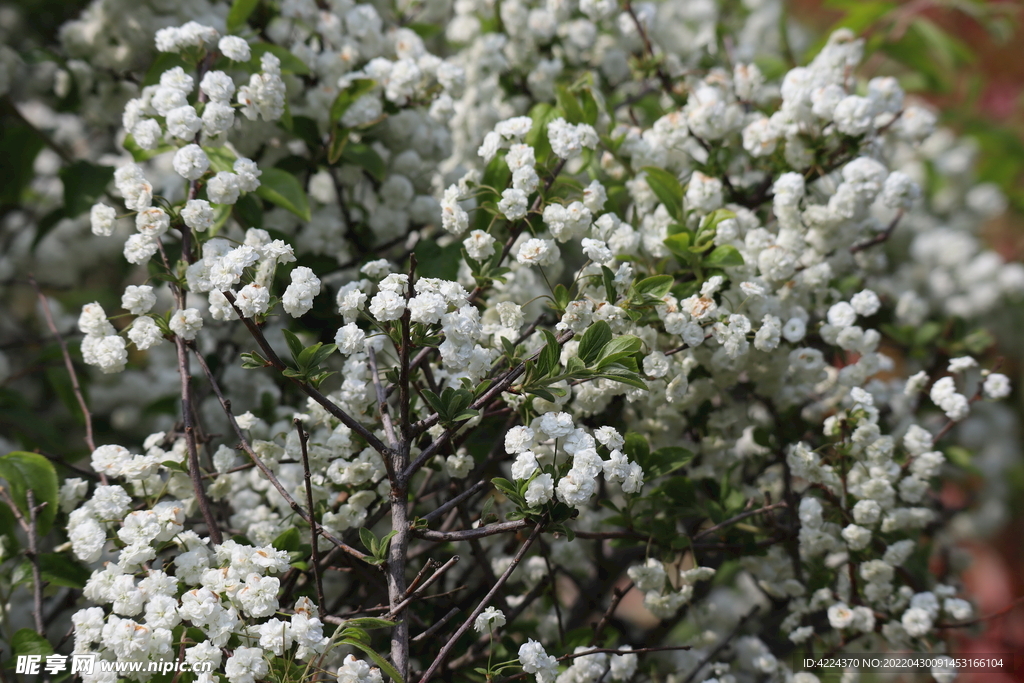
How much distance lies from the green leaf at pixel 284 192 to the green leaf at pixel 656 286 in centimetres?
62

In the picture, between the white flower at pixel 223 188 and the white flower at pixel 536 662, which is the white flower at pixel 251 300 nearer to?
the white flower at pixel 223 188

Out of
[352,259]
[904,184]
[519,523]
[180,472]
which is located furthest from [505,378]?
[904,184]

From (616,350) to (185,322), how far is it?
62 cm

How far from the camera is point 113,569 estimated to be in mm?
1031

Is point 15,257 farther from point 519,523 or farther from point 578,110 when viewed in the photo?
point 519,523

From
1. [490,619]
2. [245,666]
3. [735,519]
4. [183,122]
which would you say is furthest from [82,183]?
[735,519]

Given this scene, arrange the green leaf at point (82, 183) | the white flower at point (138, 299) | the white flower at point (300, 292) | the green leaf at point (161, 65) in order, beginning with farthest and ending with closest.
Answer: the green leaf at point (82, 183), the green leaf at point (161, 65), the white flower at point (138, 299), the white flower at point (300, 292)

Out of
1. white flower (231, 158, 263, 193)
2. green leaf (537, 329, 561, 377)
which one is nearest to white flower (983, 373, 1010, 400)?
green leaf (537, 329, 561, 377)

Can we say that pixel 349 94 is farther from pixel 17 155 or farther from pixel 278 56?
pixel 17 155

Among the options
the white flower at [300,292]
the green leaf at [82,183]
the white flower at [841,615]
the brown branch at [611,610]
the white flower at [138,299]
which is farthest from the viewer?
the green leaf at [82,183]

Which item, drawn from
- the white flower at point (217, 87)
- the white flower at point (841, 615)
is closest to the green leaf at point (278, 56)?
the white flower at point (217, 87)

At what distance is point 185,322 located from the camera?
1.09m

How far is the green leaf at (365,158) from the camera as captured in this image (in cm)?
151

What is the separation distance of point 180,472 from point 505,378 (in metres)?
0.54
